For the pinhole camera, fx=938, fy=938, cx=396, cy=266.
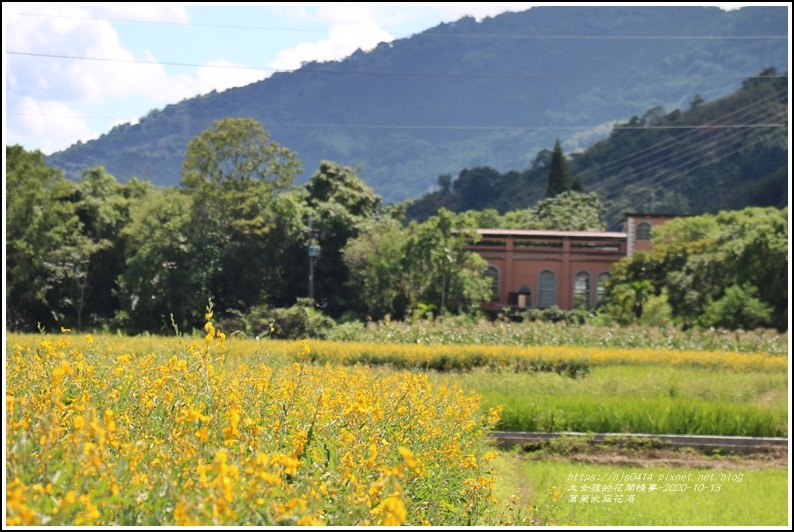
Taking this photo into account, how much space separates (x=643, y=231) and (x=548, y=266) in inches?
223

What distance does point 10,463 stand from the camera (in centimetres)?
312

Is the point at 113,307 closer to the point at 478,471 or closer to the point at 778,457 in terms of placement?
the point at 778,457

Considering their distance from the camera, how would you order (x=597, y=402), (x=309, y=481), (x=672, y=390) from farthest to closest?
(x=672, y=390) < (x=597, y=402) < (x=309, y=481)

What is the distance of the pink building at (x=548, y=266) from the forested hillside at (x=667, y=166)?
4218cm

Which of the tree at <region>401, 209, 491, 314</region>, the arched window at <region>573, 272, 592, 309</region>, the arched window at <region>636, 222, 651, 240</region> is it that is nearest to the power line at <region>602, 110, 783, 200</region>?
the arched window at <region>636, 222, 651, 240</region>

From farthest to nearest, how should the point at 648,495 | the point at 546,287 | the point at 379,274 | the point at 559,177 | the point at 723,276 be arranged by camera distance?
the point at 559,177
the point at 546,287
the point at 379,274
the point at 723,276
the point at 648,495

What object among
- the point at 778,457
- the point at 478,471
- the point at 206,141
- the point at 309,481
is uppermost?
the point at 206,141

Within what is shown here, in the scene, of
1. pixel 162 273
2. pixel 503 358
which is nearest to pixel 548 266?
pixel 162 273

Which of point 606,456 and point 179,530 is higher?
point 179,530

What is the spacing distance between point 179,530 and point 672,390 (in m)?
13.9

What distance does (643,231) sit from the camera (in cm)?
4041

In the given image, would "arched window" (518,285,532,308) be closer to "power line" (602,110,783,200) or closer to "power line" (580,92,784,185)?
"power line" (602,110,783,200)

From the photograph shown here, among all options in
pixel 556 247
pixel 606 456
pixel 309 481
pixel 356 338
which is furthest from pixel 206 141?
pixel 309 481

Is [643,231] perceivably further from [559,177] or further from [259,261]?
[559,177]
